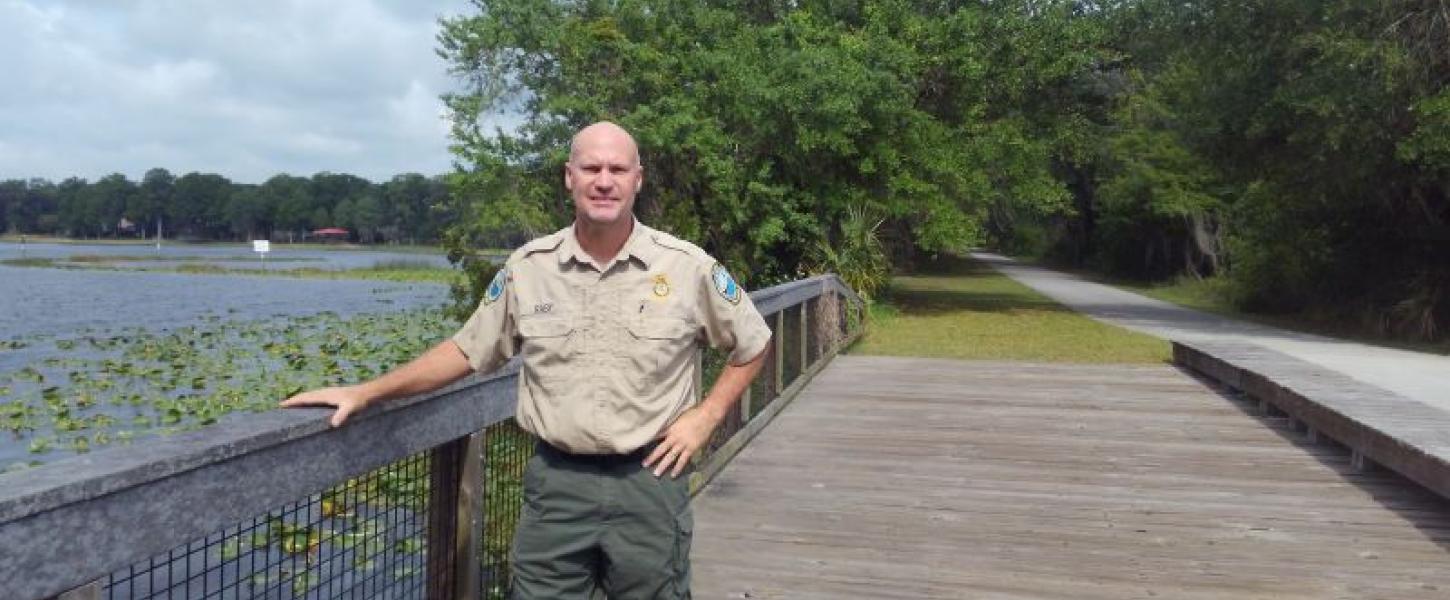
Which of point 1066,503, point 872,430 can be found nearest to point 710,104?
point 872,430

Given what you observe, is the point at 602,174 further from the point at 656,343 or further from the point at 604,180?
the point at 656,343

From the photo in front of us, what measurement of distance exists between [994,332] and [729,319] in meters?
15.4

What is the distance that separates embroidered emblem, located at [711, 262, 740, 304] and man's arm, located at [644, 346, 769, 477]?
15 cm

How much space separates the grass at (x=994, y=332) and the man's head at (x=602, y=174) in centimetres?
1076

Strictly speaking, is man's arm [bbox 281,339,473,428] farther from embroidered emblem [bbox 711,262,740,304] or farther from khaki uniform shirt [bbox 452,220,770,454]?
embroidered emblem [bbox 711,262,740,304]

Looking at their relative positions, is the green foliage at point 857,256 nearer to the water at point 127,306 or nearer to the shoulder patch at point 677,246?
the water at point 127,306

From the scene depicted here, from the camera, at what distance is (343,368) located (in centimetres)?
1669

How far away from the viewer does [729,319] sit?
9.17ft

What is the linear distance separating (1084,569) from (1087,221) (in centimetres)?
4636

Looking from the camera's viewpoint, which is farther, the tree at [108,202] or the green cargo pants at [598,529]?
the tree at [108,202]

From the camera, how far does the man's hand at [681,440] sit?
268 cm

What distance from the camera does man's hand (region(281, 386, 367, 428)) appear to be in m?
2.53

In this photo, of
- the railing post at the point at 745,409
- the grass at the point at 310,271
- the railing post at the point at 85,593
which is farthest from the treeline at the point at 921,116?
the grass at the point at 310,271

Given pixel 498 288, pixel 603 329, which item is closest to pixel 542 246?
pixel 498 288
